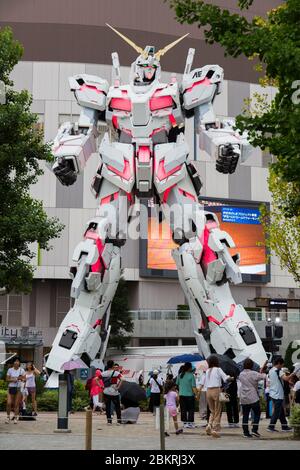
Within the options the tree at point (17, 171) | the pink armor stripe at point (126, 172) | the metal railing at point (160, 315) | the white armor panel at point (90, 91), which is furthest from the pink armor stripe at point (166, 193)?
the metal railing at point (160, 315)

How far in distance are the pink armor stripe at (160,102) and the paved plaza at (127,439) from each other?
22.4 feet

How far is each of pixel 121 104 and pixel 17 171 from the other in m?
2.76

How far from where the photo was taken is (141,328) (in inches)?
2004

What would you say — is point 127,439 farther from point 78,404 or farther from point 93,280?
point 78,404

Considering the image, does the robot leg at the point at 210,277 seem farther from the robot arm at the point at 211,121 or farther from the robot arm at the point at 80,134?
the robot arm at the point at 80,134

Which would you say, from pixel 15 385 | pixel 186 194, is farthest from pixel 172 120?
pixel 15 385

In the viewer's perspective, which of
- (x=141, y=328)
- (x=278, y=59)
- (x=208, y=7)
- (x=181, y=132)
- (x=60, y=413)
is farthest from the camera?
(x=141, y=328)

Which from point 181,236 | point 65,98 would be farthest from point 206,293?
point 65,98

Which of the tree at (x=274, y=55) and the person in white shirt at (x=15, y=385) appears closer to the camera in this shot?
the tree at (x=274, y=55)

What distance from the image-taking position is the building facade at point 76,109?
5138 cm

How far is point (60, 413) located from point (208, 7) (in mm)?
7488

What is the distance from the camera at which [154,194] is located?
57.0 ft

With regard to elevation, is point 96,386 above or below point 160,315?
below
